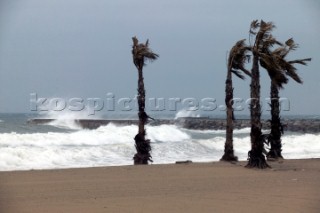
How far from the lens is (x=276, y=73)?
54.1 ft

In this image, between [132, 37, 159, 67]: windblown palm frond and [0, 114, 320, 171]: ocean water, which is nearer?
[132, 37, 159, 67]: windblown palm frond

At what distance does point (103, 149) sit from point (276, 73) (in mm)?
12531

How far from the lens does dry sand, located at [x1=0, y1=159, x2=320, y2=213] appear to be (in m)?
8.88

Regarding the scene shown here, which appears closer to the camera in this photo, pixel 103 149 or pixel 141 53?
pixel 141 53

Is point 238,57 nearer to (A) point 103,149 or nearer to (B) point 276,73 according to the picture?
(B) point 276,73

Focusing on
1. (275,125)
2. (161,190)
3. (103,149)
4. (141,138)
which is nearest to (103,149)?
(103,149)

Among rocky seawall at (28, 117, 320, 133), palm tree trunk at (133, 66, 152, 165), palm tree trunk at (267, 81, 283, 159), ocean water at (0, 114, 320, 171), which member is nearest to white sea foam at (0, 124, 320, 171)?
ocean water at (0, 114, 320, 171)

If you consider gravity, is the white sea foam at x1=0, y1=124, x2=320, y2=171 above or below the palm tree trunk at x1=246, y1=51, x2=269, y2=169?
Result: below

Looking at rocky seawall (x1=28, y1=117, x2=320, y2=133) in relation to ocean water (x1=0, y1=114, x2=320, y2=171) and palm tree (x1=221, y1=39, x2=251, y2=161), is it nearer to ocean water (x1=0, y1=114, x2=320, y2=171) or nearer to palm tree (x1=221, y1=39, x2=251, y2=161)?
ocean water (x1=0, y1=114, x2=320, y2=171)

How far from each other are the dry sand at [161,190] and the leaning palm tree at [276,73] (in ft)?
9.91

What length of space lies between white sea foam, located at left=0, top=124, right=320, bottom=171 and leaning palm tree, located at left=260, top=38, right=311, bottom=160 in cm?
470

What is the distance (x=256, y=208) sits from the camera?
8.76m

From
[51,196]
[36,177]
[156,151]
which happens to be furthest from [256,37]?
[156,151]

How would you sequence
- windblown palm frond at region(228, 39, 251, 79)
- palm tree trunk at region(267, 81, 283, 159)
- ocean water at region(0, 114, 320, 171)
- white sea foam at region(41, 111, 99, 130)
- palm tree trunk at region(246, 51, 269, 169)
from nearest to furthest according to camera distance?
palm tree trunk at region(246, 51, 269, 169) → windblown palm frond at region(228, 39, 251, 79) → palm tree trunk at region(267, 81, 283, 159) → ocean water at region(0, 114, 320, 171) → white sea foam at region(41, 111, 99, 130)
